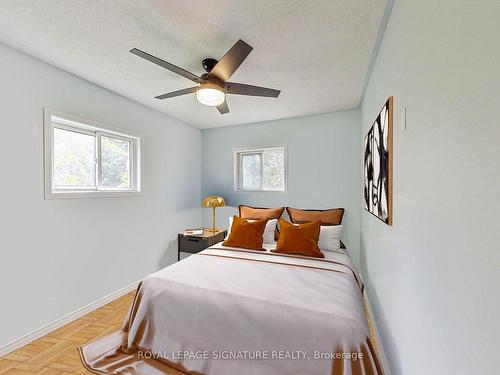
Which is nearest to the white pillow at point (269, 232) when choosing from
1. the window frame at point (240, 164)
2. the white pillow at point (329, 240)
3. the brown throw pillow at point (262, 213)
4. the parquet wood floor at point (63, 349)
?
the brown throw pillow at point (262, 213)

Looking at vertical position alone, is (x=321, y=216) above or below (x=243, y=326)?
above

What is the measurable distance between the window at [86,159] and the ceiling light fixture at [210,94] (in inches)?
53.8

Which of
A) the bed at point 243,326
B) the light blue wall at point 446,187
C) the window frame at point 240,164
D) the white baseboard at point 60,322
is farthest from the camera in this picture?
the window frame at point 240,164

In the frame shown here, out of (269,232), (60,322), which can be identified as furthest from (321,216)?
(60,322)

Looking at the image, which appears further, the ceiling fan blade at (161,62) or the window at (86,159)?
the window at (86,159)

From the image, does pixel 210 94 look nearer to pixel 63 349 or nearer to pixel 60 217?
pixel 60 217

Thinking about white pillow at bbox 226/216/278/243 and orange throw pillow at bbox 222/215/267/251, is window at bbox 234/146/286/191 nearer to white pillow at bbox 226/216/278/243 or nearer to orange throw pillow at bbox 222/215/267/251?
white pillow at bbox 226/216/278/243

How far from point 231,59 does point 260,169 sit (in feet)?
7.65

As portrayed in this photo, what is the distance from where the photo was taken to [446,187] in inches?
29.2

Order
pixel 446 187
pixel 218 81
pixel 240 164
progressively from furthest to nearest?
pixel 240 164
pixel 218 81
pixel 446 187

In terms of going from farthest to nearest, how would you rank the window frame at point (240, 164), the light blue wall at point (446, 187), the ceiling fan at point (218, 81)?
the window frame at point (240, 164) < the ceiling fan at point (218, 81) < the light blue wall at point (446, 187)

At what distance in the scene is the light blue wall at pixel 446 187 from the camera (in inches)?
21.3

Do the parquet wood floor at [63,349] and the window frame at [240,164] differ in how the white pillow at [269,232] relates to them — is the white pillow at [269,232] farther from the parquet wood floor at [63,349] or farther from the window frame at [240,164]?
the parquet wood floor at [63,349]

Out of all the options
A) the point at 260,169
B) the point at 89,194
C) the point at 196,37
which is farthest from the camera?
the point at 260,169
